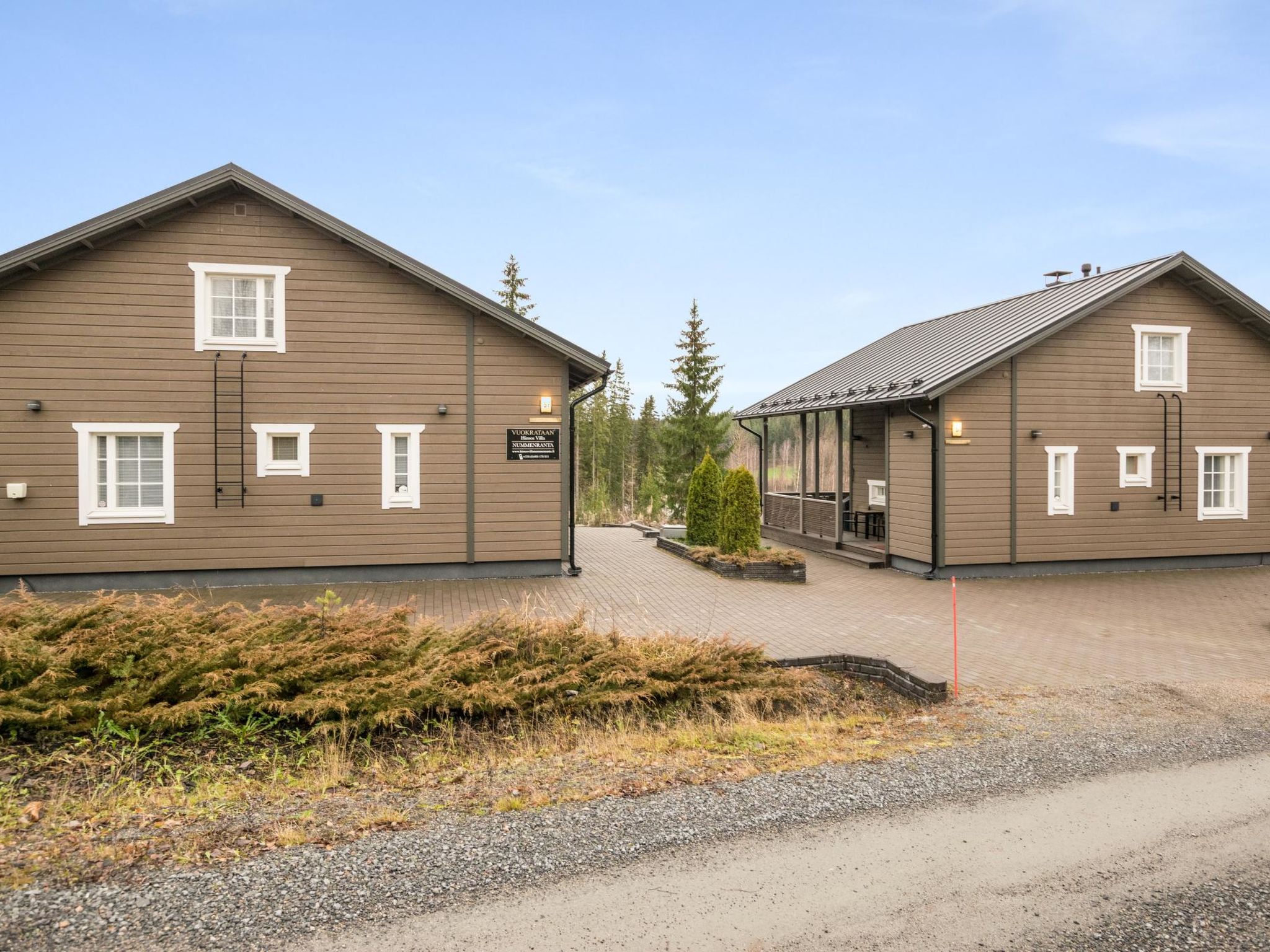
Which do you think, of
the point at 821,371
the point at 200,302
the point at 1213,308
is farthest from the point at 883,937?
the point at 821,371

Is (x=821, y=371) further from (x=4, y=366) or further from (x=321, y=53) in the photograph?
(x=4, y=366)

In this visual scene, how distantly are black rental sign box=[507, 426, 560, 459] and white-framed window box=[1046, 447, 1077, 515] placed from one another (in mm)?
9109

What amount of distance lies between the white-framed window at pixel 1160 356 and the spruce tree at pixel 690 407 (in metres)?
17.8

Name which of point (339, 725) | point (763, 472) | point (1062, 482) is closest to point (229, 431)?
point (339, 725)

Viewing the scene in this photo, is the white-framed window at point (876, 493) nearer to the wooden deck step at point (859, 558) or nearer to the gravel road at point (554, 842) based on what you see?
the wooden deck step at point (859, 558)

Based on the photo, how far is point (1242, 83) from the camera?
18266mm

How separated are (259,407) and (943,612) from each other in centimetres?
1100

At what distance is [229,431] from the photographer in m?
13.3

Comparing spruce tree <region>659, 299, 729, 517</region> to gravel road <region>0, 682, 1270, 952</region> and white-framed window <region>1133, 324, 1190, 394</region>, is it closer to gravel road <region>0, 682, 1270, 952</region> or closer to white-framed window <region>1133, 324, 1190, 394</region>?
white-framed window <region>1133, 324, 1190, 394</region>

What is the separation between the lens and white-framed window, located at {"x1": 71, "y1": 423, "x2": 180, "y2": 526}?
12.8 metres

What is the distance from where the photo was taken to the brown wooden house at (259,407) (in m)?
12.7

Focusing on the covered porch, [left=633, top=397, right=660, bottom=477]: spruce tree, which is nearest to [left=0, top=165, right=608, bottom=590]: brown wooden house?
the covered porch

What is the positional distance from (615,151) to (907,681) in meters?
30.7

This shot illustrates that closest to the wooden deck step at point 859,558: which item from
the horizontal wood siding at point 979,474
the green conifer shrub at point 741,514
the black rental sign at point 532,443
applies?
the horizontal wood siding at point 979,474
